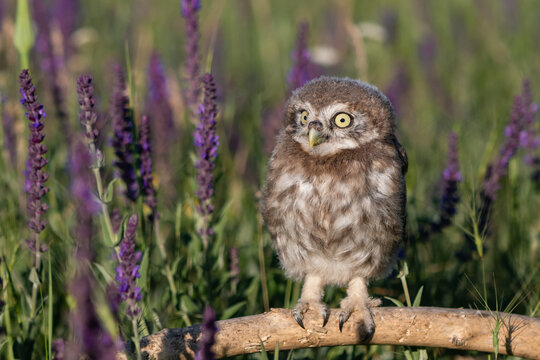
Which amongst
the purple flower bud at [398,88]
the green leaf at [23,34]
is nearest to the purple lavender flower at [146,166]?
the green leaf at [23,34]

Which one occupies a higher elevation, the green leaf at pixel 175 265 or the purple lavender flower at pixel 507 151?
the purple lavender flower at pixel 507 151

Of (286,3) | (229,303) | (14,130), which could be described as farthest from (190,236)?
(286,3)

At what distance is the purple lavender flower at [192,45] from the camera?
3436mm

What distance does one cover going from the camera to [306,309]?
118 inches

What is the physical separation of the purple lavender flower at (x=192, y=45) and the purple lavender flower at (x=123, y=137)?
0.51m

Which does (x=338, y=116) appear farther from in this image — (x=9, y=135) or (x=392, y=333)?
(x=9, y=135)

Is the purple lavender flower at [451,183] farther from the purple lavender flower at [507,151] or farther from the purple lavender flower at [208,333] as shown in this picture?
the purple lavender flower at [208,333]

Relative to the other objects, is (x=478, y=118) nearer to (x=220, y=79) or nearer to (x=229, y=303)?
(x=220, y=79)

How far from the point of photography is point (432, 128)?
598cm

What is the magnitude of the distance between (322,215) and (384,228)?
0.99 feet

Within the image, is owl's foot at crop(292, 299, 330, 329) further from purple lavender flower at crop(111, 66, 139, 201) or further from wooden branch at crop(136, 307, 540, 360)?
purple lavender flower at crop(111, 66, 139, 201)

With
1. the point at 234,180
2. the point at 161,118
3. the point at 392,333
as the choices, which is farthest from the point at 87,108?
the point at 234,180

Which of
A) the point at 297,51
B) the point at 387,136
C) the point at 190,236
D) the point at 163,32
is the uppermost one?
the point at 163,32

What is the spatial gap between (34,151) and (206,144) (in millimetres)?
819
